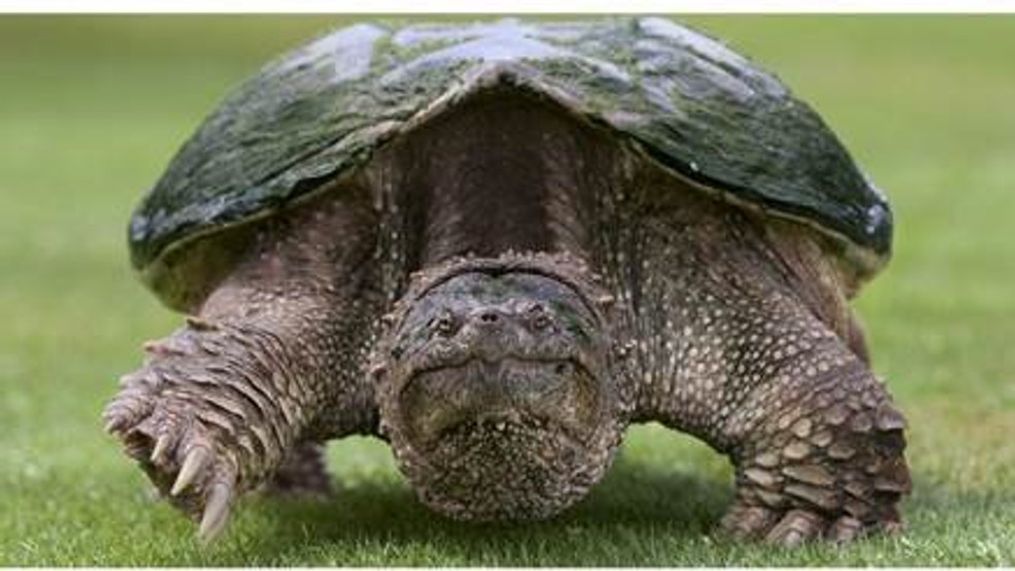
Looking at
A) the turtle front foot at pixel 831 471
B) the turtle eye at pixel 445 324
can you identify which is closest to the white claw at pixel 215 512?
the turtle eye at pixel 445 324

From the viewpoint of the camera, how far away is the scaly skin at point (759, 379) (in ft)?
13.8

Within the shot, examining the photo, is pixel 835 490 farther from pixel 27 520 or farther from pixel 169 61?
pixel 169 61

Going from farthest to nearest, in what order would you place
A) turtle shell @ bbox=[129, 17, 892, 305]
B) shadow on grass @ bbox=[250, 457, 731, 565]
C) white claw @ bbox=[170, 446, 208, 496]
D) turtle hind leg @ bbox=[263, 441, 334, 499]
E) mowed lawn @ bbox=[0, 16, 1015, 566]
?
turtle hind leg @ bbox=[263, 441, 334, 499], turtle shell @ bbox=[129, 17, 892, 305], mowed lawn @ bbox=[0, 16, 1015, 566], shadow on grass @ bbox=[250, 457, 731, 565], white claw @ bbox=[170, 446, 208, 496]

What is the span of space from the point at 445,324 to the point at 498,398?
18 centimetres

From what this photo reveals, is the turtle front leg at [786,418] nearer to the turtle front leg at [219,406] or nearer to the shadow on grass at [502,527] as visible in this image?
the shadow on grass at [502,527]

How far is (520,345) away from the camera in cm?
369

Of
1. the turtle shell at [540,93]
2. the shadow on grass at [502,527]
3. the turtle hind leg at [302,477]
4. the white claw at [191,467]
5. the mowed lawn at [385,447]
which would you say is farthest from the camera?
the turtle hind leg at [302,477]

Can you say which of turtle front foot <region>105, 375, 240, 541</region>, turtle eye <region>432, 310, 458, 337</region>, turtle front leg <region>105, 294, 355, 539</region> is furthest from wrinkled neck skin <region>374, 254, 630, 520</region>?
turtle front foot <region>105, 375, 240, 541</region>

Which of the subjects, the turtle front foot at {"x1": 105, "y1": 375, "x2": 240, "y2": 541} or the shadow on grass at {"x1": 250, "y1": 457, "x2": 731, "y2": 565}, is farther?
the shadow on grass at {"x1": 250, "y1": 457, "x2": 731, "y2": 565}

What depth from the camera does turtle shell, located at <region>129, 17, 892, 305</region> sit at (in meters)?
4.43

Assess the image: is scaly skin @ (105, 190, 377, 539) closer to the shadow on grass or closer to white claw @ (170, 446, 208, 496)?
white claw @ (170, 446, 208, 496)

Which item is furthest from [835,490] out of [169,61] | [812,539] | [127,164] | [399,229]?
[169,61]

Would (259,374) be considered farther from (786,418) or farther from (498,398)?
(786,418)

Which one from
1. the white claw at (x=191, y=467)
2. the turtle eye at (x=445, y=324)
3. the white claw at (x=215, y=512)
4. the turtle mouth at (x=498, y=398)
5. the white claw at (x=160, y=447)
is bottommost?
the white claw at (x=215, y=512)
